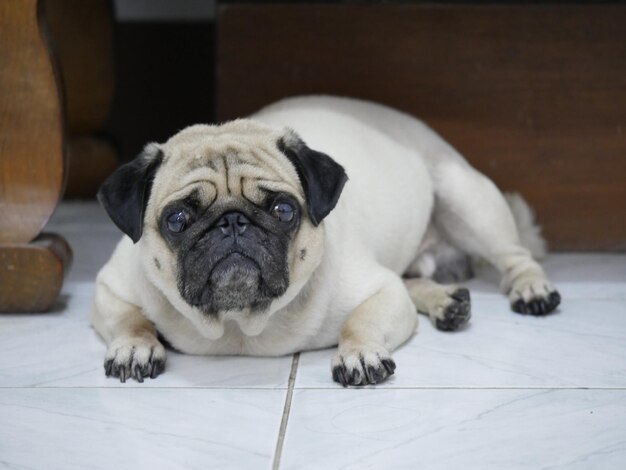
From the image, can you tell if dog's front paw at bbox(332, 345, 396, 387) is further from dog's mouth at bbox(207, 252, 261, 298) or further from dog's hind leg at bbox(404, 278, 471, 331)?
dog's hind leg at bbox(404, 278, 471, 331)

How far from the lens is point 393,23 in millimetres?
3016

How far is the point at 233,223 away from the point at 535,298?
90cm

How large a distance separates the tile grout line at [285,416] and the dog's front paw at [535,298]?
64 cm

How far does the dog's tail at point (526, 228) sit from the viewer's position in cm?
299

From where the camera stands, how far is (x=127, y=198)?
2.00 metres

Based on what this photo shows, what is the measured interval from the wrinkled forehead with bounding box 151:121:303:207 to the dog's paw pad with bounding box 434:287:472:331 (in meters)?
Result: 0.52

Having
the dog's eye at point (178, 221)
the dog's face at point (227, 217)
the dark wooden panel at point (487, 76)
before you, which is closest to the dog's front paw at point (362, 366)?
the dog's face at point (227, 217)

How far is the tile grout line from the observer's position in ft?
5.28

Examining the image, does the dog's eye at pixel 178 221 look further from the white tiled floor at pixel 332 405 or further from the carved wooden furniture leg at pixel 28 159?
the carved wooden furniture leg at pixel 28 159

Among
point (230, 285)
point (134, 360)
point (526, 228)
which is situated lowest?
point (526, 228)

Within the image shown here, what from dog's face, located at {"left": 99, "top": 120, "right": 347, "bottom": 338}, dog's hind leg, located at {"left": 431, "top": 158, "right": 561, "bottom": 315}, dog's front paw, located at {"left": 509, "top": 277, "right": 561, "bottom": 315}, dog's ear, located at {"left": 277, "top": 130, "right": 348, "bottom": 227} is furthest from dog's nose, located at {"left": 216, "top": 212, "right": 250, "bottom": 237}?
dog's hind leg, located at {"left": 431, "top": 158, "right": 561, "bottom": 315}

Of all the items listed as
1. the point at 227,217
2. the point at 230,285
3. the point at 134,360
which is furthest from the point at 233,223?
the point at 134,360

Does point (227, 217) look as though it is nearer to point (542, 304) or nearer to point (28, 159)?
point (28, 159)

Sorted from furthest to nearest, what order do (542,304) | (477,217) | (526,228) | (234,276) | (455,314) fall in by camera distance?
1. (526,228)
2. (477,217)
3. (542,304)
4. (455,314)
5. (234,276)
